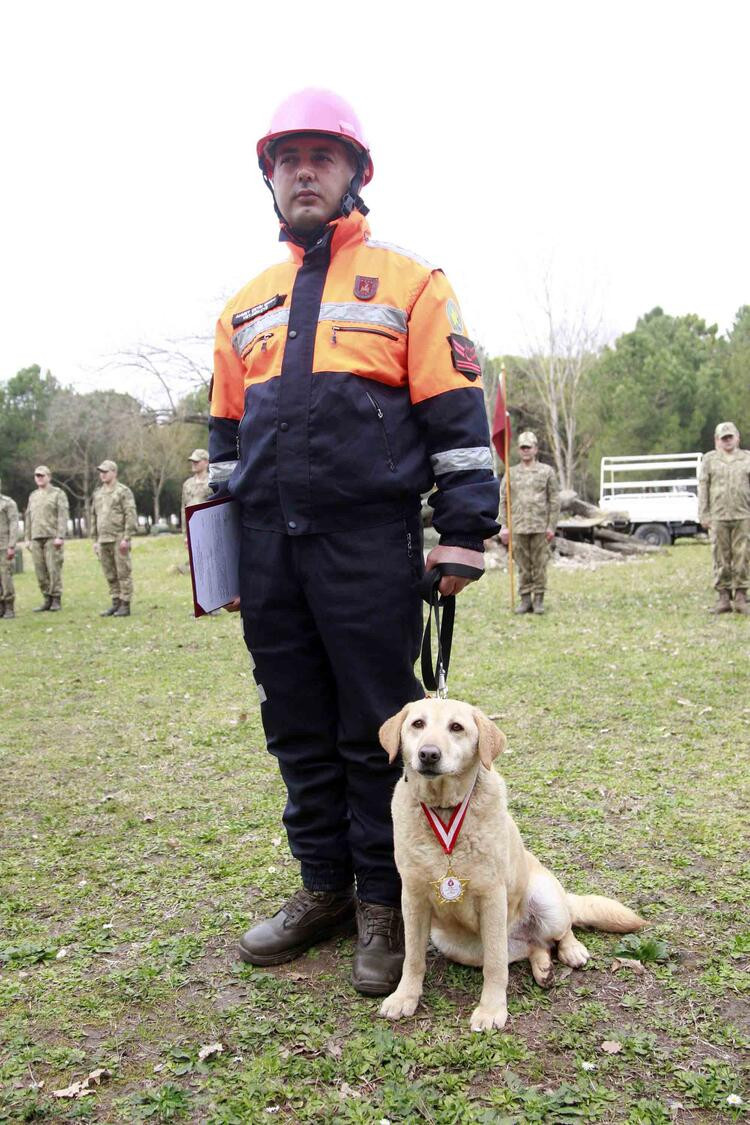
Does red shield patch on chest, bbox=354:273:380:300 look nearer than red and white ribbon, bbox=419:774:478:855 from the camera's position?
No

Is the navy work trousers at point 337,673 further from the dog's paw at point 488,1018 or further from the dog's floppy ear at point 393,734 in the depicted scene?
the dog's paw at point 488,1018

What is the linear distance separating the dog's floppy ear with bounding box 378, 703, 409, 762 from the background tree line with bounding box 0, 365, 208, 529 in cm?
3167

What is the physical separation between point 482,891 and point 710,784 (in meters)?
2.56

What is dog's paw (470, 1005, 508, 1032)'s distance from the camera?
8.25 feet

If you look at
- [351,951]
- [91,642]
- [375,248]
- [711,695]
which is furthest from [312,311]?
[91,642]

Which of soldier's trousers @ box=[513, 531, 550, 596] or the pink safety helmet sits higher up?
the pink safety helmet

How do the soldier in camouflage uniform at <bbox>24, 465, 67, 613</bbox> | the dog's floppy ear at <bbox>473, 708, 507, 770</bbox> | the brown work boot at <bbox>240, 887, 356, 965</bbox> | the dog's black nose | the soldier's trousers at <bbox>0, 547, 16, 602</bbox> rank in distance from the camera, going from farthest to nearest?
the soldier in camouflage uniform at <bbox>24, 465, 67, 613</bbox>, the soldier's trousers at <bbox>0, 547, 16, 602</bbox>, the brown work boot at <bbox>240, 887, 356, 965</bbox>, the dog's floppy ear at <bbox>473, 708, 507, 770</bbox>, the dog's black nose

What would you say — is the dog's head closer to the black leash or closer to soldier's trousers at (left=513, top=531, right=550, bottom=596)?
the black leash

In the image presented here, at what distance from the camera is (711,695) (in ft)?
21.8

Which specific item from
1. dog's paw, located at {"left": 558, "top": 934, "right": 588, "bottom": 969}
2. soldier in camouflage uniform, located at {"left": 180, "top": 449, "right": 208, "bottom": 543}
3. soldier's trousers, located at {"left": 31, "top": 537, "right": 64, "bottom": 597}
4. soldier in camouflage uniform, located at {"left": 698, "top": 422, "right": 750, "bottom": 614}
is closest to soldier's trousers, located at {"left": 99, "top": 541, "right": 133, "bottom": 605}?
soldier's trousers, located at {"left": 31, "top": 537, "right": 64, "bottom": 597}

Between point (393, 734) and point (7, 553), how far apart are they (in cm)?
1256

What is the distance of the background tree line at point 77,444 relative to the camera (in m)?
39.3

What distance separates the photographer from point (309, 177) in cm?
280

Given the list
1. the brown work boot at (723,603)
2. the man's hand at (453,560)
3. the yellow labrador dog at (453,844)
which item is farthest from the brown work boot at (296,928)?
the brown work boot at (723,603)
